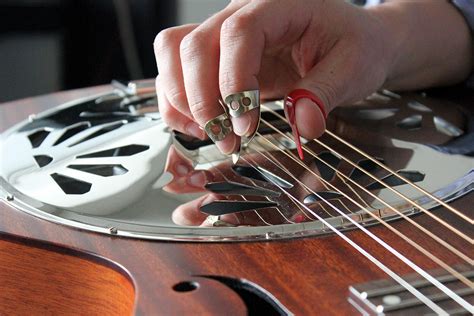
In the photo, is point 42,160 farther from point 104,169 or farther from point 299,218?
point 299,218

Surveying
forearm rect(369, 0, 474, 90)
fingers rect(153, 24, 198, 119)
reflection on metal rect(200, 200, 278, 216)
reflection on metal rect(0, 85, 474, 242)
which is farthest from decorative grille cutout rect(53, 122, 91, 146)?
forearm rect(369, 0, 474, 90)

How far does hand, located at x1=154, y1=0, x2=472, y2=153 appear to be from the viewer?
652 millimetres

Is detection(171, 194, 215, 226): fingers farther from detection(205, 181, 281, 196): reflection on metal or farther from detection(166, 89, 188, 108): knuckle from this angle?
detection(166, 89, 188, 108): knuckle

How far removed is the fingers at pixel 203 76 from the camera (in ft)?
2.15

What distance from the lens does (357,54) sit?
74cm

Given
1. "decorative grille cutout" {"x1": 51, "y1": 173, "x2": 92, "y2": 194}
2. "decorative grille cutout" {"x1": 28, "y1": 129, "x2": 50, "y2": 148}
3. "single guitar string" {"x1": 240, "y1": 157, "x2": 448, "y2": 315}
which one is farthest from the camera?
"decorative grille cutout" {"x1": 28, "y1": 129, "x2": 50, "y2": 148}

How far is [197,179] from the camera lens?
65 cm

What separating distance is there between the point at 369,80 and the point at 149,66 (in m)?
1.40

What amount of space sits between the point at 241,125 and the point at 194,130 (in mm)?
94

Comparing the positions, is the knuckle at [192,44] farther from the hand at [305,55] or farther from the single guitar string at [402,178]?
the single guitar string at [402,178]

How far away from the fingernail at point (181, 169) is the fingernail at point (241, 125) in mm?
58

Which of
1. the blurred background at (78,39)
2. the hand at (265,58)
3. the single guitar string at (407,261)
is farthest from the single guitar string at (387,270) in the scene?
the blurred background at (78,39)

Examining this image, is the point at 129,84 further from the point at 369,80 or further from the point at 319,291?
the point at 319,291

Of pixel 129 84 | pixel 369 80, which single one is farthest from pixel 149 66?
pixel 369 80
